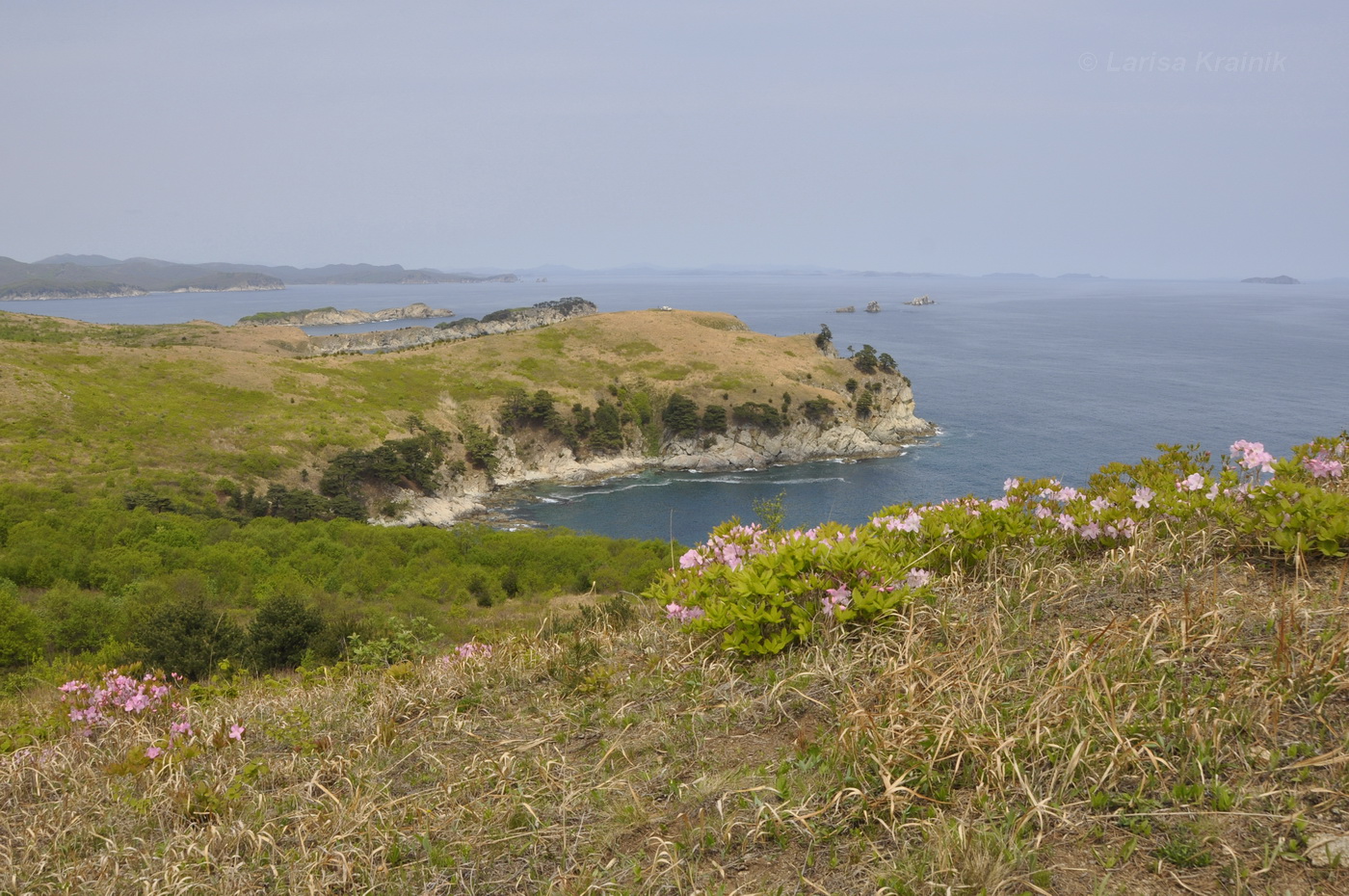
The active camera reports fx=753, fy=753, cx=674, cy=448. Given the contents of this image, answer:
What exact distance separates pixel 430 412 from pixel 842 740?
279 ft

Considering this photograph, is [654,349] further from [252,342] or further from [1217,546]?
[1217,546]

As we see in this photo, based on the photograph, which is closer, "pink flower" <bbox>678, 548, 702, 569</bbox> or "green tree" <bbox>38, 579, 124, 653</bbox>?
"pink flower" <bbox>678, 548, 702, 569</bbox>

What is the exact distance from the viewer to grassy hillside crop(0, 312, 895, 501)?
5722 cm

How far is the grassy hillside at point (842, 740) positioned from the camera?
3.55 metres

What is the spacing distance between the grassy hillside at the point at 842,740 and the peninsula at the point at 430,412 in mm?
53510

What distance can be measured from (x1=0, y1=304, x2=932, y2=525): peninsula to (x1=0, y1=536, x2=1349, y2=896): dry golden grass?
2129 inches

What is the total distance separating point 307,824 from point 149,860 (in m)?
0.86

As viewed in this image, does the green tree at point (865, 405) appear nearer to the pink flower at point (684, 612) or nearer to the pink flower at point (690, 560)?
the pink flower at point (690, 560)

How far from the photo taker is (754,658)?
20.0 ft

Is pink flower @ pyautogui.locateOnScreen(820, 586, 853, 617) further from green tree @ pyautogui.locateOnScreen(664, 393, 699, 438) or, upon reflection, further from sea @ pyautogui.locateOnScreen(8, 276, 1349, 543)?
green tree @ pyautogui.locateOnScreen(664, 393, 699, 438)

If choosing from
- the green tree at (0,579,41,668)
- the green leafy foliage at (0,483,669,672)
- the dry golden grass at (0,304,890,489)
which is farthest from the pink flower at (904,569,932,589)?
the dry golden grass at (0,304,890,489)

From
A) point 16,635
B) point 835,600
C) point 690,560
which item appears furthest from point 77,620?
point 835,600

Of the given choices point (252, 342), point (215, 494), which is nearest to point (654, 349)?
point (215, 494)

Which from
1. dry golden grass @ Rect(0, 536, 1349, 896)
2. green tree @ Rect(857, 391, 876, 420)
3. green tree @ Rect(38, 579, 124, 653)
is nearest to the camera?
dry golden grass @ Rect(0, 536, 1349, 896)
